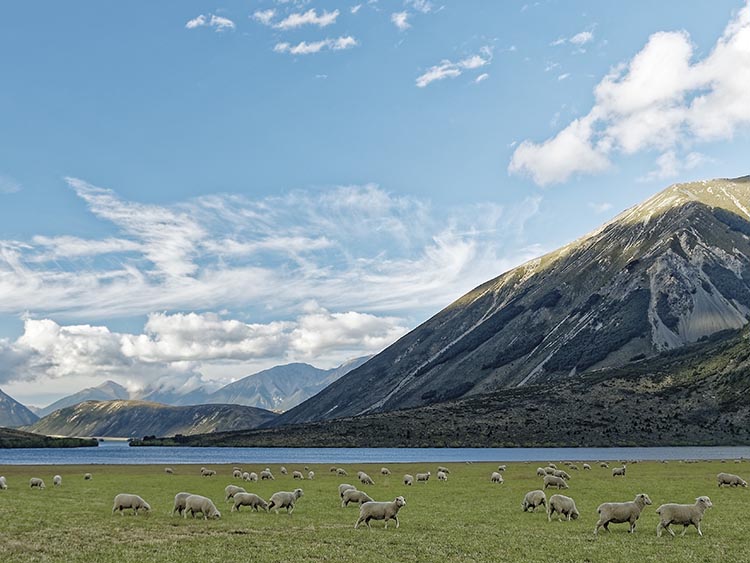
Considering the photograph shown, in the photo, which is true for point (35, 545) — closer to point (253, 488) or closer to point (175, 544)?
point (175, 544)

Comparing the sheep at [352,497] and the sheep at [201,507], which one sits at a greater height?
the sheep at [201,507]

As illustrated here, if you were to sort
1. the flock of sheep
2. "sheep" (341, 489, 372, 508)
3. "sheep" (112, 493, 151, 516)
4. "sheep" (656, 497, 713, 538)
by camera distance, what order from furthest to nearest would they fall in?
"sheep" (341, 489, 372, 508), "sheep" (112, 493, 151, 516), the flock of sheep, "sheep" (656, 497, 713, 538)

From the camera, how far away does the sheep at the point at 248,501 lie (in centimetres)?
4150

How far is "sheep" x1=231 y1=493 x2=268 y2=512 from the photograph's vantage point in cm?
4150

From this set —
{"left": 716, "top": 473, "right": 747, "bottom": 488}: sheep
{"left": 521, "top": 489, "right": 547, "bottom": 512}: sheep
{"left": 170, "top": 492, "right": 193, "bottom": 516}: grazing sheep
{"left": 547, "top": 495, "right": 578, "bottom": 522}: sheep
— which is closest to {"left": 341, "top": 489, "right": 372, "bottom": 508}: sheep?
{"left": 521, "top": 489, "right": 547, "bottom": 512}: sheep

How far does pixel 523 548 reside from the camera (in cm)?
2745

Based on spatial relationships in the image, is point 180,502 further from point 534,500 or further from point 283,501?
point 534,500

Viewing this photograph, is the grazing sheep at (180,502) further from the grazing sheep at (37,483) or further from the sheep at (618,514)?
the grazing sheep at (37,483)

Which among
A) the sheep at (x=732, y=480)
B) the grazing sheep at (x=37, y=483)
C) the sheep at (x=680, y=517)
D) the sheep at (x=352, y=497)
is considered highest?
the sheep at (x=680, y=517)

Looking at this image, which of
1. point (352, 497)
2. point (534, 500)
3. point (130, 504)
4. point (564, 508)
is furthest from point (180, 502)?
point (564, 508)

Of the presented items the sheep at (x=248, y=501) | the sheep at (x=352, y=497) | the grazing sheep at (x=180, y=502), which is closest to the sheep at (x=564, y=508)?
the sheep at (x=352, y=497)

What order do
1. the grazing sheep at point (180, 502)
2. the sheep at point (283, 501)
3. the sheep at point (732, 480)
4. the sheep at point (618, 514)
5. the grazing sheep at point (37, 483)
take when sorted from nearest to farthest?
the sheep at point (618, 514) < the grazing sheep at point (180, 502) < the sheep at point (283, 501) < the sheep at point (732, 480) < the grazing sheep at point (37, 483)

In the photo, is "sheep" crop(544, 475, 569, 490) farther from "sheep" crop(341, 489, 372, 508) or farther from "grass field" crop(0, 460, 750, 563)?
"sheep" crop(341, 489, 372, 508)

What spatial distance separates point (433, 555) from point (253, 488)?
37889mm
